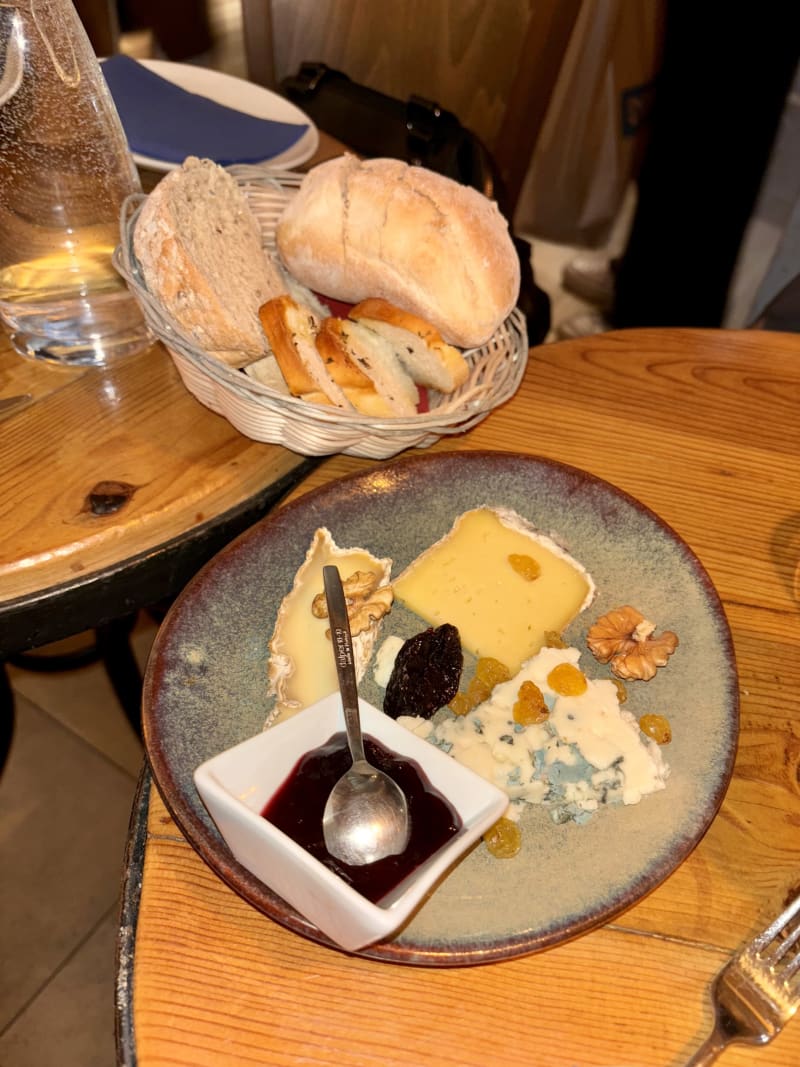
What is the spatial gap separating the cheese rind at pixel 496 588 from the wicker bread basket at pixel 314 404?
0.14 m

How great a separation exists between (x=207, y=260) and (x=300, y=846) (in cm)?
75

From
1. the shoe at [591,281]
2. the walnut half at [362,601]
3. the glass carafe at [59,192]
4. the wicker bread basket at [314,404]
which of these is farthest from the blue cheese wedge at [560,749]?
the shoe at [591,281]

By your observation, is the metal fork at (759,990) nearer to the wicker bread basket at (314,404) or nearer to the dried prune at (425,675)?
the dried prune at (425,675)

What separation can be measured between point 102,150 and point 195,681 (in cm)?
67

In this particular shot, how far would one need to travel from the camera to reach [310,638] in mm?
928

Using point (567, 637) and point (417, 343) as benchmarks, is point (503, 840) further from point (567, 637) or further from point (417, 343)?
point (417, 343)

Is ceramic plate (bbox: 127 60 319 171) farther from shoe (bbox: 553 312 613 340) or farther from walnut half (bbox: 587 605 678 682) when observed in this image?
shoe (bbox: 553 312 613 340)

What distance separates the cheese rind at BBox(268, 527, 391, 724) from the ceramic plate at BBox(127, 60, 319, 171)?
803mm

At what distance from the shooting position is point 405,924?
0.67 m

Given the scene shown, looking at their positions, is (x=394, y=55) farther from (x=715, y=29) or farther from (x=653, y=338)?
(x=653, y=338)

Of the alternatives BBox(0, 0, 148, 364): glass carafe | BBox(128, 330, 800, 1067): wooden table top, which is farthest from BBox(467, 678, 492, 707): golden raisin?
BBox(0, 0, 148, 364): glass carafe

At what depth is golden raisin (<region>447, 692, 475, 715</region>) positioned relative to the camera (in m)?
0.90

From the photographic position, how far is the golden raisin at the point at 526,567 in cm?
101

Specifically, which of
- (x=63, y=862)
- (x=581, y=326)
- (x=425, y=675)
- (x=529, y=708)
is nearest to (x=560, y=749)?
(x=529, y=708)
